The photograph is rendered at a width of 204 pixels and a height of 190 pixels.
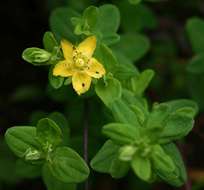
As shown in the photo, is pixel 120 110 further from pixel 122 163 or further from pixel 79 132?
pixel 79 132

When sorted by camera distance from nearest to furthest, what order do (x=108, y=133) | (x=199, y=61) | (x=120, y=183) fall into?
(x=108, y=133)
(x=199, y=61)
(x=120, y=183)

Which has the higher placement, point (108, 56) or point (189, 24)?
point (108, 56)

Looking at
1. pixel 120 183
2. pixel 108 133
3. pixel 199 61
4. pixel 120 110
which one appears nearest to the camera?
pixel 108 133

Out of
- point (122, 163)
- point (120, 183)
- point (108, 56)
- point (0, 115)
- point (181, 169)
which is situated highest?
point (108, 56)

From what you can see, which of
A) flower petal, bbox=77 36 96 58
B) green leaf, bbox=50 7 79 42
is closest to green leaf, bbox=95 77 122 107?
flower petal, bbox=77 36 96 58

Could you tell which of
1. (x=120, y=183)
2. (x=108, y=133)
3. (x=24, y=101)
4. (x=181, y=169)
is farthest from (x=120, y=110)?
(x=24, y=101)

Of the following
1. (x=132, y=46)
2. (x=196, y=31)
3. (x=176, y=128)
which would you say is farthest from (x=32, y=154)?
(x=196, y=31)
